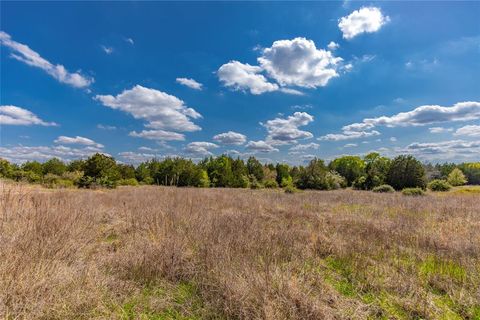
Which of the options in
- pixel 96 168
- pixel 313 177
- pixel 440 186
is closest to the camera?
pixel 440 186

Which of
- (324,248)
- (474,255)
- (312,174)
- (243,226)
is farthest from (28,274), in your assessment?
(312,174)

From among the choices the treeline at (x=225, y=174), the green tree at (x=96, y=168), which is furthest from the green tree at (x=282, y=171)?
the green tree at (x=96, y=168)

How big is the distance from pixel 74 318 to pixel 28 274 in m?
0.67

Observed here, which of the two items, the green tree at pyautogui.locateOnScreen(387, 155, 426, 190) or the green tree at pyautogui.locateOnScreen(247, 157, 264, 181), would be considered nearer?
the green tree at pyautogui.locateOnScreen(387, 155, 426, 190)

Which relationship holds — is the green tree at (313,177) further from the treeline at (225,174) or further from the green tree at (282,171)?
the green tree at (282,171)

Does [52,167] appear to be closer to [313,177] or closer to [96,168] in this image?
[96,168]

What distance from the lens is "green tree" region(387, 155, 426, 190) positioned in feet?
104

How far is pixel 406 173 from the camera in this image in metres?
32.6

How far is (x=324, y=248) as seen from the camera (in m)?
4.70

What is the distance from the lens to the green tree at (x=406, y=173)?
31.6 m

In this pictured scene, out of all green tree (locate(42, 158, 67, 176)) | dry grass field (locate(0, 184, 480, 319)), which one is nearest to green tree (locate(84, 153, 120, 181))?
green tree (locate(42, 158, 67, 176))

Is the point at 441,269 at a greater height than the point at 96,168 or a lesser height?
lesser

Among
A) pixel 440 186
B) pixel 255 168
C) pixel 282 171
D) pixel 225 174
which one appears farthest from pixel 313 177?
pixel 282 171

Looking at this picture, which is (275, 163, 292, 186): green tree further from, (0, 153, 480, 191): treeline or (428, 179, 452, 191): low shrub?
(428, 179, 452, 191): low shrub
